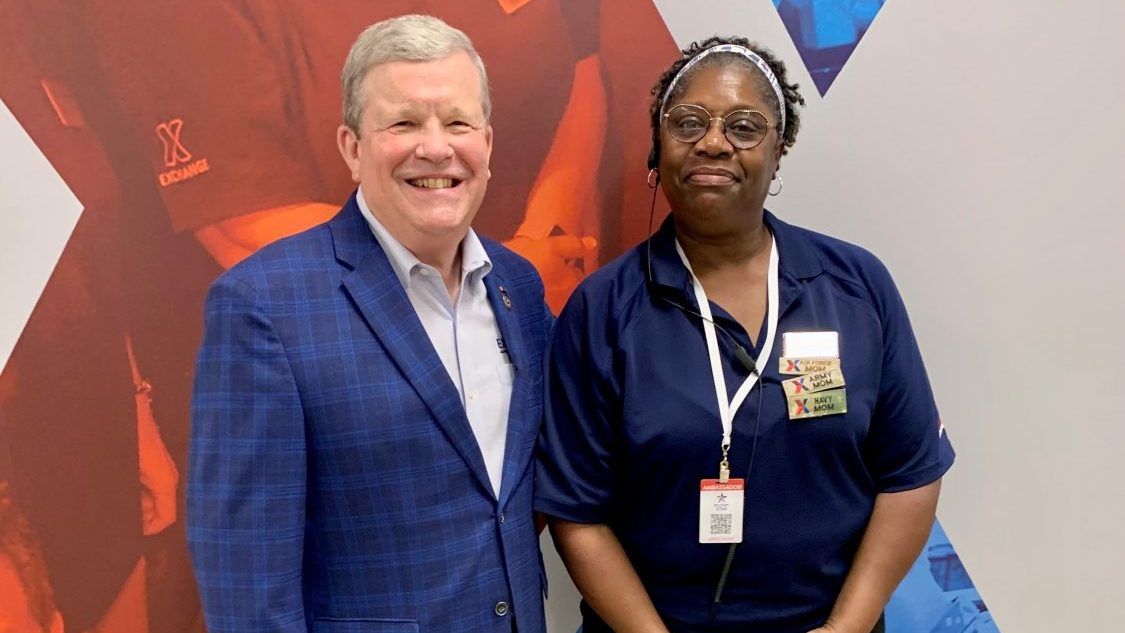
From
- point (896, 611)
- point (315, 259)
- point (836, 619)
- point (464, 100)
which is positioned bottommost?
point (896, 611)

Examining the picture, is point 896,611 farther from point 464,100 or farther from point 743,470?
point 464,100

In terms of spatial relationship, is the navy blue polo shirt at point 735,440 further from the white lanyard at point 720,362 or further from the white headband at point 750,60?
the white headband at point 750,60

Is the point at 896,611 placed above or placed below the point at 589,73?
below

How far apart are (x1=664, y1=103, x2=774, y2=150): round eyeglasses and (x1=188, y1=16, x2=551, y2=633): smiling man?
373mm

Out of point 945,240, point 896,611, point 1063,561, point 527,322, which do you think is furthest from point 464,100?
point 1063,561

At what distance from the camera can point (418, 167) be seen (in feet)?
3.98

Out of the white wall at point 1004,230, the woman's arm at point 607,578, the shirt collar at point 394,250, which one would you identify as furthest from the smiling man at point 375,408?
the white wall at point 1004,230

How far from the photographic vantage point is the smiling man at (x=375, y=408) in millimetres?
1099

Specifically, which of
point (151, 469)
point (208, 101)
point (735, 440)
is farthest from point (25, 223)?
point (735, 440)

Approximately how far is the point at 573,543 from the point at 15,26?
1.39 meters

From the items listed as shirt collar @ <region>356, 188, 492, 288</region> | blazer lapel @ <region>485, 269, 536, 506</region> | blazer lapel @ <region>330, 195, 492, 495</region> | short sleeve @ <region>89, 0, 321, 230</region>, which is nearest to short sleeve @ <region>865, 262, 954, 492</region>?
blazer lapel @ <region>485, 269, 536, 506</region>

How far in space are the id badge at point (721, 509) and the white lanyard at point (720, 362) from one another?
2 centimetres

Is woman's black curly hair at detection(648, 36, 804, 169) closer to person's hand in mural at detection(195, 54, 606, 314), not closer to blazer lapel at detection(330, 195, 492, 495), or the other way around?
person's hand in mural at detection(195, 54, 606, 314)

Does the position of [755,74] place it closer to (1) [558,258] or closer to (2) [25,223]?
(1) [558,258]
